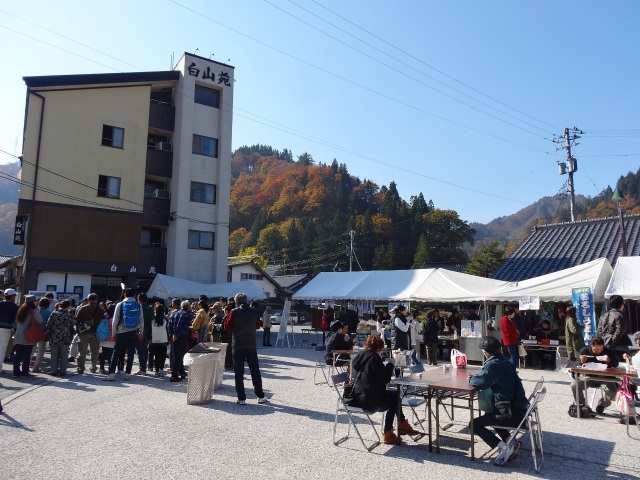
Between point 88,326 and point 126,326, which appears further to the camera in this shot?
point 88,326

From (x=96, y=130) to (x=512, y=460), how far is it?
24044 millimetres

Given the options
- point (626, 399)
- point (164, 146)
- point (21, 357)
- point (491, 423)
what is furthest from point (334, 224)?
point (491, 423)

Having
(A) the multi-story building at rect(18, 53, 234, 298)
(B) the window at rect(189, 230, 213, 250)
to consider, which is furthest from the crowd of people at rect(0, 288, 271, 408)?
(B) the window at rect(189, 230, 213, 250)

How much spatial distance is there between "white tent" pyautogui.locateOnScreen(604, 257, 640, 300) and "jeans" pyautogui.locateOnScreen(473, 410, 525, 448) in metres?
7.96

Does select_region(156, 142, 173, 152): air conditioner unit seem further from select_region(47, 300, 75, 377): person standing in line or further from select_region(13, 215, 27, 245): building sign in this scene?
select_region(47, 300, 75, 377): person standing in line

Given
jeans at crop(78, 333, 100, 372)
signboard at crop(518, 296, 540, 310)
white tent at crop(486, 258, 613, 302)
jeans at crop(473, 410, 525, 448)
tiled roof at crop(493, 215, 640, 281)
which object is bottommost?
jeans at crop(473, 410, 525, 448)

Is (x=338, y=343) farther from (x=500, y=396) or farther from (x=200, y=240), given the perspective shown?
(x=200, y=240)

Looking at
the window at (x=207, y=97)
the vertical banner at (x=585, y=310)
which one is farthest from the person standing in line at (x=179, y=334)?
the window at (x=207, y=97)

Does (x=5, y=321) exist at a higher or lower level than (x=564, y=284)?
lower

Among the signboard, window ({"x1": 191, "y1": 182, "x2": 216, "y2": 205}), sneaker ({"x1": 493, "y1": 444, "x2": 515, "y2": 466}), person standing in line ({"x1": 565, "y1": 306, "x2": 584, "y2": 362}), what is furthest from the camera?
window ({"x1": 191, "y1": 182, "x2": 216, "y2": 205})

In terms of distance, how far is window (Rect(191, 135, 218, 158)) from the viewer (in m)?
27.2

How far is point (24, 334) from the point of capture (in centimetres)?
967

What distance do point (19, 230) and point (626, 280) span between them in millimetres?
23618

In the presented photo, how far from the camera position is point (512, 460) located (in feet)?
16.9
